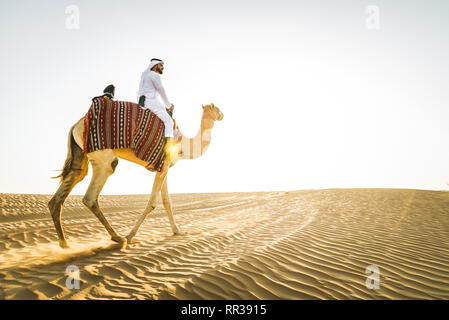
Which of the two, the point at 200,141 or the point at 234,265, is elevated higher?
the point at 200,141

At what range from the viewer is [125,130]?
414cm

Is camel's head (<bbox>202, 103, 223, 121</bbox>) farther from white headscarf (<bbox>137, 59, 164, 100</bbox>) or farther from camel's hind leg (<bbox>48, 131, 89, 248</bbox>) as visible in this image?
camel's hind leg (<bbox>48, 131, 89, 248</bbox>)

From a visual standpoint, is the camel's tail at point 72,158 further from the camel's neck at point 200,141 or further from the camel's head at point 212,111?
the camel's head at point 212,111

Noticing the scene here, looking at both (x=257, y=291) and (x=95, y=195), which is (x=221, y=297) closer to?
(x=257, y=291)

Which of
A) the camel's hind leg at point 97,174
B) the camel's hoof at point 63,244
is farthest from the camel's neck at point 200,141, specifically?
the camel's hoof at point 63,244

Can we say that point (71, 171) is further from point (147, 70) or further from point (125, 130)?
point (147, 70)

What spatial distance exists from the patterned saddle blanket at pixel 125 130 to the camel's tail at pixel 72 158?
0.30m

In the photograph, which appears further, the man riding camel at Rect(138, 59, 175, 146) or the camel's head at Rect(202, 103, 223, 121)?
the camel's head at Rect(202, 103, 223, 121)

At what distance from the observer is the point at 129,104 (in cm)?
431

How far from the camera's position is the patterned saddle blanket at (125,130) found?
394 centimetres

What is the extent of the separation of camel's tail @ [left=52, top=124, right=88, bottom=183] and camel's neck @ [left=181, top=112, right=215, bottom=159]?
6.14 ft

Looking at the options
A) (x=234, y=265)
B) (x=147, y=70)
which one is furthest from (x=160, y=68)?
(x=234, y=265)

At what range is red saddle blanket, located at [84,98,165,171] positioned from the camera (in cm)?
394

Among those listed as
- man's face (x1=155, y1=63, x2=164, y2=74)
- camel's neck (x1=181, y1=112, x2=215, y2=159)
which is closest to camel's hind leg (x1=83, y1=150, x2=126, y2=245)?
camel's neck (x1=181, y1=112, x2=215, y2=159)
